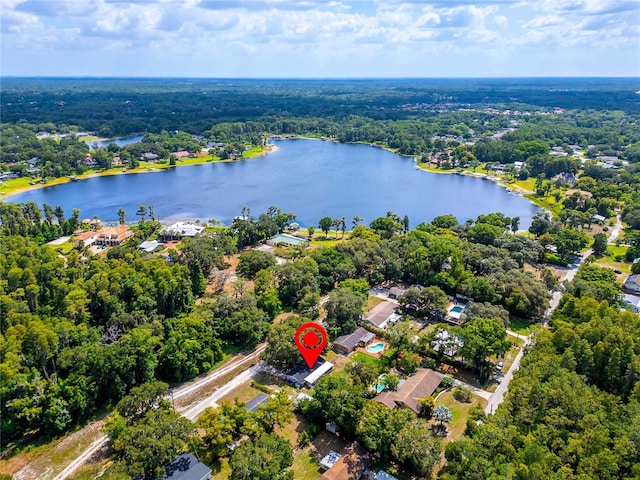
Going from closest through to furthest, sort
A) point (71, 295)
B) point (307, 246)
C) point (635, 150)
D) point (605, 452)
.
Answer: point (605, 452)
point (71, 295)
point (307, 246)
point (635, 150)

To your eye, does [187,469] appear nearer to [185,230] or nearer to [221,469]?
[221,469]

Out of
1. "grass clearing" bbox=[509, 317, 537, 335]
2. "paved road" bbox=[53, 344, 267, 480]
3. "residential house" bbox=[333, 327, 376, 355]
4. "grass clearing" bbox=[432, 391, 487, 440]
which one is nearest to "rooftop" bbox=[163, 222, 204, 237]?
"paved road" bbox=[53, 344, 267, 480]

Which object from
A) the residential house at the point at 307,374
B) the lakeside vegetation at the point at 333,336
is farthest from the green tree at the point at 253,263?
the residential house at the point at 307,374

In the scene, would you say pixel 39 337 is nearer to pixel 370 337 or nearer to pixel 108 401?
pixel 108 401

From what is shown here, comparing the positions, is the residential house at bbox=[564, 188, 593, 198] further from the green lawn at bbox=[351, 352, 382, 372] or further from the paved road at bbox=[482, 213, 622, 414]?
the green lawn at bbox=[351, 352, 382, 372]

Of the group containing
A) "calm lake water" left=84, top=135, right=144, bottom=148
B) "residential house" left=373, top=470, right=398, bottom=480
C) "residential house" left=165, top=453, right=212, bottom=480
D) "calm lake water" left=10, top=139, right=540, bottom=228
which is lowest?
"calm lake water" left=10, top=139, right=540, bottom=228

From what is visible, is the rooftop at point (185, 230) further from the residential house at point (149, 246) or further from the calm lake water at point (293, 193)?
the calm lake water at point (293, 193)

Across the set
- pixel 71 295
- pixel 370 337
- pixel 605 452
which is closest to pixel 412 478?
pixel 605 452
